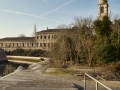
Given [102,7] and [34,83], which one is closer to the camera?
[34,83]

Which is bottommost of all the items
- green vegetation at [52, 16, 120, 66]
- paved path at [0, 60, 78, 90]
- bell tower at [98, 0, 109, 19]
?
paved path at [0, 60, 78, 90]

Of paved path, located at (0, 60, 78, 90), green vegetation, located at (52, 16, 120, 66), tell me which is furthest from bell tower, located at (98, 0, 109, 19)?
paved path, located at (0, 60, 78, 90)

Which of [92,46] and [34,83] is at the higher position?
[92,46]

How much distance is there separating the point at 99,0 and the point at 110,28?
31256 mm

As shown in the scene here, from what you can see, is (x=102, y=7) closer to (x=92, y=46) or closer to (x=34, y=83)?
(x=92, y=46)

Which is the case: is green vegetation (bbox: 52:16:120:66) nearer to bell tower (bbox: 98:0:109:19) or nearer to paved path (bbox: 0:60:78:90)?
paved path (bbox: 0:60:78:90)

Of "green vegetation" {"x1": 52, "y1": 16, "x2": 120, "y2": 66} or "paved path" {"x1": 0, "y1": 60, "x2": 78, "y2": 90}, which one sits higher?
"green vegetation" {"x1": 52, "y1": 16, "x2": 120, "y2": 66}

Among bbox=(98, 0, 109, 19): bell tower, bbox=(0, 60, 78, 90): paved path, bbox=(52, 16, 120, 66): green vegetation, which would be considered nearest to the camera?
bbox=(0, 60, 78, 90): paved path

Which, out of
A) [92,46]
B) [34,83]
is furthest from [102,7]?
[34,83]

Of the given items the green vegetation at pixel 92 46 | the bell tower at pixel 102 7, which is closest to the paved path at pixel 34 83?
the green vegetation at pixel 92 46

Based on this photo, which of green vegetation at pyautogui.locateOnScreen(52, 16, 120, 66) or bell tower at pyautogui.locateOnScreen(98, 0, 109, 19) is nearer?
green vegetation at pyautogui.locateOnScreen(52, 16, 120, 66)

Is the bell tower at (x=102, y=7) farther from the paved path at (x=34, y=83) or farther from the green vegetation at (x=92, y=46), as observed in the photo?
the paved path at (x=34, y=83)

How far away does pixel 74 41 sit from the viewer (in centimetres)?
2631

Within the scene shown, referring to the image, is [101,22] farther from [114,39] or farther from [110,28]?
[114,39]
